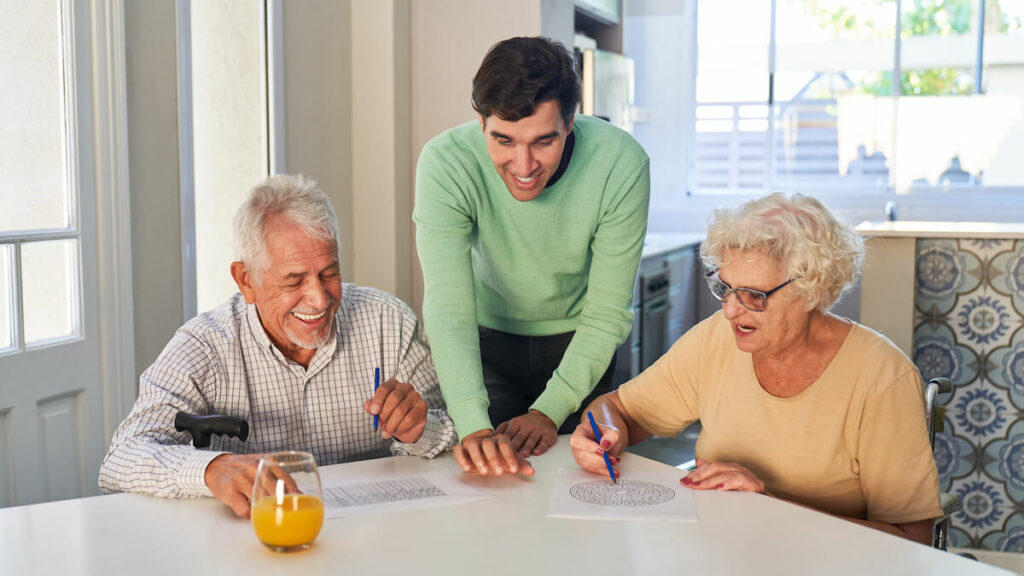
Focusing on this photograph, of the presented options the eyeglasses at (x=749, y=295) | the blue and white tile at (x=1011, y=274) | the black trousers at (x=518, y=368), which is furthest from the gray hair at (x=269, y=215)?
the blue and white tile at (x=1011, y=274)

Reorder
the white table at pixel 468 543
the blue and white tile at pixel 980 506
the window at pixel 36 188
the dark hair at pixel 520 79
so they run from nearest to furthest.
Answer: the white table at pixel 468 543, the dark hair at pixel 520 79, the window at pixel 36 188, the blue and white tile at pixel 980 506

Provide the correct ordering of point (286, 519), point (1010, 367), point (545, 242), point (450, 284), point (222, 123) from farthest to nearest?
point (222, 123) < point (1010, 367) < point (545, 242) < point (450, 284) < point (286, 519)

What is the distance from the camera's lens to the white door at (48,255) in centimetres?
232

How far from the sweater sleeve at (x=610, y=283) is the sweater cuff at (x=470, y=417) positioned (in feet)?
0.74

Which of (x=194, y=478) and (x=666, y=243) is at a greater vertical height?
(x=666, y=243)

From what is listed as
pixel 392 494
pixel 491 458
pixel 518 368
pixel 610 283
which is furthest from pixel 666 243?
pixel 392 494

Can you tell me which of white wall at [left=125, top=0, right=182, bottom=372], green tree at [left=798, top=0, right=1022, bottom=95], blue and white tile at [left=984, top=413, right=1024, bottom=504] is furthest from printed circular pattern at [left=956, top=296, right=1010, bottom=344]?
green tree at [left=798, top=0, right=1022, bottom=95]

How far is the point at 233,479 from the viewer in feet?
4.88

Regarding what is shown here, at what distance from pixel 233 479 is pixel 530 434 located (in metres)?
0.59

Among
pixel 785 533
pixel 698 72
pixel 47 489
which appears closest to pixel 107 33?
pixel 47 489

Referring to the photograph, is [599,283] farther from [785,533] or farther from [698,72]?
[698,72]

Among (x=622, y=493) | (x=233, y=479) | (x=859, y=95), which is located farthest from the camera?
(x=859, y=95)

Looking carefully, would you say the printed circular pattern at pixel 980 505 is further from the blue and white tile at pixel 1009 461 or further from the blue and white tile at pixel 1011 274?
the blue and white tile at pixel 1011 274

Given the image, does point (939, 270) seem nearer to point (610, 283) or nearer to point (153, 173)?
point (610, 283)
